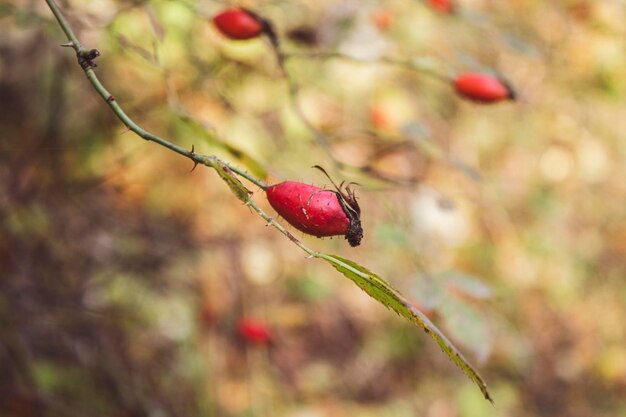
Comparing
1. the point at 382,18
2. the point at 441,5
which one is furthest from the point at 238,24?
the point at 382,18

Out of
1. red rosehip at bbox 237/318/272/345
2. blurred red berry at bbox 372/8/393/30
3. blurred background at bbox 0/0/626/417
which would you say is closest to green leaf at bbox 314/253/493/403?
blurred background at bbox 0/0/626/417

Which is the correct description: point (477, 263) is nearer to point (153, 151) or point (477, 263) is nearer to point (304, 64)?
point (304, 64)

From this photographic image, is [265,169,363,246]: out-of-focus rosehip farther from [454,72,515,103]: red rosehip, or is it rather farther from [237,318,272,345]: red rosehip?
[237,318,272,345]: red rosehip

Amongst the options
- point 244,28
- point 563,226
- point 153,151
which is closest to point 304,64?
point 153,151

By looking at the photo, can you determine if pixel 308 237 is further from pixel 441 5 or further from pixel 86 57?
pixel 86 57

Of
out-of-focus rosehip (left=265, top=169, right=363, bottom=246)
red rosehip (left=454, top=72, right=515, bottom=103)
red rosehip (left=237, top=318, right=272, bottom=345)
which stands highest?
out-of-focus rosehip (left=265, top=169, right=363, bottom=246)

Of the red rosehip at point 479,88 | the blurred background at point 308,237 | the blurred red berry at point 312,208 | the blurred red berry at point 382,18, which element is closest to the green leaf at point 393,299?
the blurred red berry at point 312,208

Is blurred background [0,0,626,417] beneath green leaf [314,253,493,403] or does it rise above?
beneath

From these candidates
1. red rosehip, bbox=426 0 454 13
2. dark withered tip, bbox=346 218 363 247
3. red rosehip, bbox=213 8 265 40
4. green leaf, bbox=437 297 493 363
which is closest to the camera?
dark withered tip, bbox=346 218 363 247
